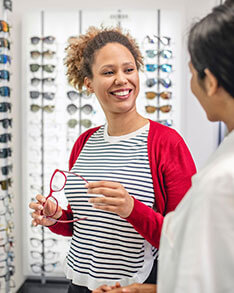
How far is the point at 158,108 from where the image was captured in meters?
2.80

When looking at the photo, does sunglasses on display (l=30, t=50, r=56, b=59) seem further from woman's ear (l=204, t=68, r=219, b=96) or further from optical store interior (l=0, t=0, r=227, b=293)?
woman's ear (l=204, t=68, r=219, b=96)

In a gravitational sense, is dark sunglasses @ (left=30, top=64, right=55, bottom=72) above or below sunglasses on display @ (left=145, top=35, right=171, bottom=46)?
below

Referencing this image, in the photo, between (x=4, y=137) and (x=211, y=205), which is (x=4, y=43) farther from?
(x=211, y=205)

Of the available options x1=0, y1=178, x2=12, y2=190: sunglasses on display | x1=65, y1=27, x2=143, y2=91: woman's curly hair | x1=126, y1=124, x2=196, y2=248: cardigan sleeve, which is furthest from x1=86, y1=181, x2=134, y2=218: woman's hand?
x1=0, y1=178, x2=12, y2=190: sunglasses on display

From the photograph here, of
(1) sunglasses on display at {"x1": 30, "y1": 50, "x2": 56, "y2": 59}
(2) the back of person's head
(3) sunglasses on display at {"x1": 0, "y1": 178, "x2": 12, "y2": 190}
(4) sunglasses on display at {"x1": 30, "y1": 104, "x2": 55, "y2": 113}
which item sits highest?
(1) sunglasses on display at {"x1": 30, "y1": 50, "x2": 56, "y2": 59}

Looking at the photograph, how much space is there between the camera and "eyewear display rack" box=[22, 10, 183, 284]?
2.76m

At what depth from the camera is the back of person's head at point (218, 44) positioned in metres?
0.71

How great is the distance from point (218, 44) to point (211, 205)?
0.32 m

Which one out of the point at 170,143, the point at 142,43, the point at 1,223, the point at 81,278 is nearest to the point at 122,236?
the point at 81,278

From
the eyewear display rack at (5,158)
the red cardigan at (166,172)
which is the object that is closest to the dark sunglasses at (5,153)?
the eyewear display rack at (5,158)

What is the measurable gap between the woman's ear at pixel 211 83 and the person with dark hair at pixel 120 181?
1.56ft

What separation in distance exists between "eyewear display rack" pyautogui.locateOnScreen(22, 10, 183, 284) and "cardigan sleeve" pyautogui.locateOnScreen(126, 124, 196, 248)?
1.58 metres

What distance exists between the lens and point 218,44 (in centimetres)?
72

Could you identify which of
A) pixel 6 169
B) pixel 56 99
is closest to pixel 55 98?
pixel 56 99
